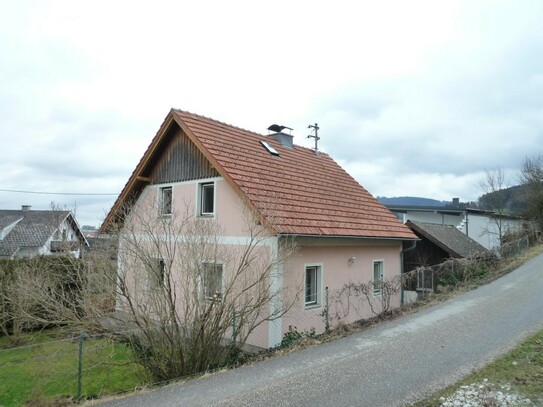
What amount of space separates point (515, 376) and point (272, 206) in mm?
6148

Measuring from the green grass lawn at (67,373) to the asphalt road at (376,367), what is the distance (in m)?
2.09

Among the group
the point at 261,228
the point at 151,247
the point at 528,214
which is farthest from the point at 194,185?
the point at 528,214

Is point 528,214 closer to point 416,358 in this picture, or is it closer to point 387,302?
point 387,302

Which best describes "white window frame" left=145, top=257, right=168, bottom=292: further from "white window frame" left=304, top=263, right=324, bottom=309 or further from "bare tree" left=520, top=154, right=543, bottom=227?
"bare tree" left=520, top=154, right=543, bottom=227

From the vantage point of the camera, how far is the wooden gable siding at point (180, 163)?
12102 mm

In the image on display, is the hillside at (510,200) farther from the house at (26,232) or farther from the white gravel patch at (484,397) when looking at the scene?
the house at (26,232)

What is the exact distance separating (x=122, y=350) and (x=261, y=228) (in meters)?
4.11

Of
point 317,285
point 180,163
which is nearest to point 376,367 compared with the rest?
point 317,285

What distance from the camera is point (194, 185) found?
1232 cm

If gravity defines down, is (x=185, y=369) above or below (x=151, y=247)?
below

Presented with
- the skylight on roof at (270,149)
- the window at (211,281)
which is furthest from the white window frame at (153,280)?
the skylight on roof at (270,149)

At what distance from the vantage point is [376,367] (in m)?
6.45

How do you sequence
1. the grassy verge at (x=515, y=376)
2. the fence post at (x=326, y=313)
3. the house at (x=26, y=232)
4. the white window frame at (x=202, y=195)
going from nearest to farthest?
the grassy verge at (x=515, y=376) → the fence post at (x=326, y=313) → the white window frame at (x=202, y=195) → the house at (x=26, y=232)

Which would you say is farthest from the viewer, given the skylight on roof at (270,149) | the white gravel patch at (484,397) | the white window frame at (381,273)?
the skylight on roof at (270,149)
